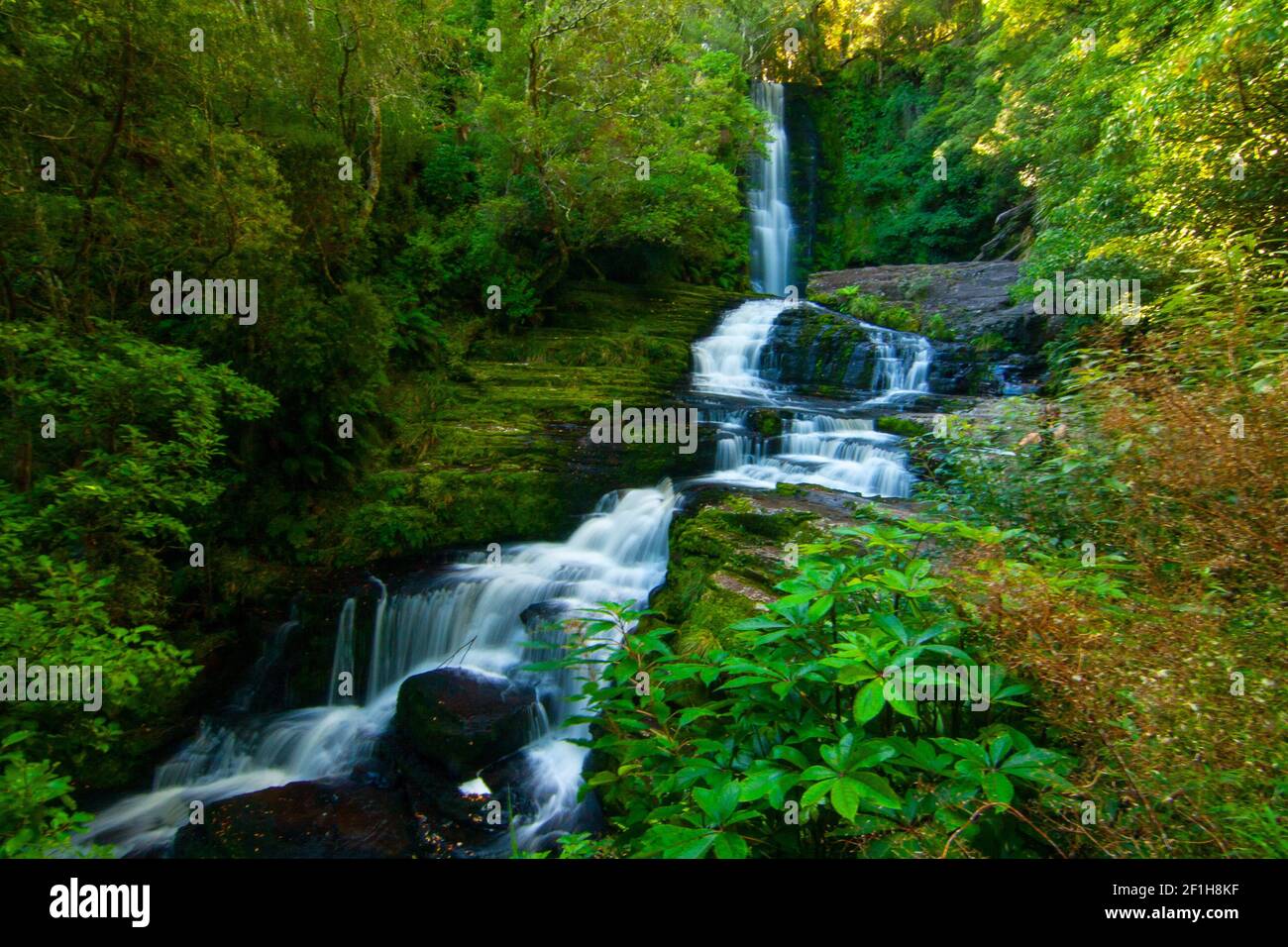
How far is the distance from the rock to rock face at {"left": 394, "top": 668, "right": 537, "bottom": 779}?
0.59m

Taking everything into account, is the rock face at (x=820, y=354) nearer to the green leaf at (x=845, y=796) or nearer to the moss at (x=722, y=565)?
the moss at (x=722, y=565)

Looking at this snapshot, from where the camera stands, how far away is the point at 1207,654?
2.45 meters

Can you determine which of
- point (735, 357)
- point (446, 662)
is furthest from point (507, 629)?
point (735, 357)

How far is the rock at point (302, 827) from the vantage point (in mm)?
5230

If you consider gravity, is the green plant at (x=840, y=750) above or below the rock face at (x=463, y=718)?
above

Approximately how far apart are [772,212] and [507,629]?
24915mm

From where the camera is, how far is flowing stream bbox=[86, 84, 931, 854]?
20.6ft

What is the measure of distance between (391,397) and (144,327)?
410 centimetres

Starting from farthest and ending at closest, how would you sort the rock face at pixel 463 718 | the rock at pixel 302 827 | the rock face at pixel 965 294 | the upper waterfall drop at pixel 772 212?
the upper waterfall drop at pixel 772 212 → the rock face at pixel 965 294 → the rock face at pixel 463 718 → the rock at pixel 302 827

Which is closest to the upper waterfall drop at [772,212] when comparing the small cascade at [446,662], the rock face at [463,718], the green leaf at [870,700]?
the small cascade at [446,662]

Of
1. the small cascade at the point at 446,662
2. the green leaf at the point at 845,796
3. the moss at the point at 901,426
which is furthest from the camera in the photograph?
the moss at the point at 901,426

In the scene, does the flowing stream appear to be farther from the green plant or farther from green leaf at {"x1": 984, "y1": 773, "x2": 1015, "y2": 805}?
green leaf at {"x1": 984, "y1": 773, "x2": 1015, "y2": 805}

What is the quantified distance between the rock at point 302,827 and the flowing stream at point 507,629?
25.1 inches
